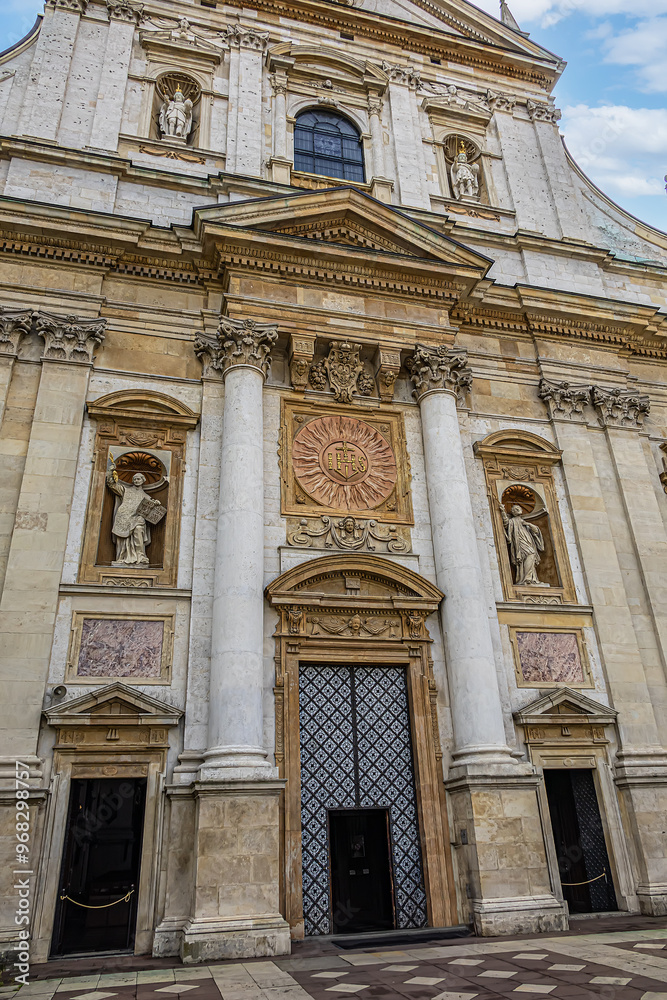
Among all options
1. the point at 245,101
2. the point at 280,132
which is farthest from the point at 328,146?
the point at 245,101

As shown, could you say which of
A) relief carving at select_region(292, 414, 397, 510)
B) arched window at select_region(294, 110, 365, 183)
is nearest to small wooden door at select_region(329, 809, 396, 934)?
relief carving at select_region(292, 414, 397, 510)

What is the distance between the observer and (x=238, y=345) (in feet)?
42.7

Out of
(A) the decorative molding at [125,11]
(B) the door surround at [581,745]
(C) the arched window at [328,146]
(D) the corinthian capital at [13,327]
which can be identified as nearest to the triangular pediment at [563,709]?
(B) the door surround at [581,745]

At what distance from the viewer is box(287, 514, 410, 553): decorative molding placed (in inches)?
493

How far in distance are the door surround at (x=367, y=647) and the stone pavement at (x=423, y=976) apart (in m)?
1.82

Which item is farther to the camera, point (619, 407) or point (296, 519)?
point (619, 407)

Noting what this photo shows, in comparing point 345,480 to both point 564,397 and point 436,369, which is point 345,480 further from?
point 564,397

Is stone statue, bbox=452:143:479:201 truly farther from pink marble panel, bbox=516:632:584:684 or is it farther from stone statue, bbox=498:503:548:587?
pink marble panel, bbox=516:632:584:684

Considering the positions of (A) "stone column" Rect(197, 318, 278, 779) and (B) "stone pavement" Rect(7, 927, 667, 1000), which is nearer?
(B) "stone pavement" Rect(7, 927, 667, 1000)

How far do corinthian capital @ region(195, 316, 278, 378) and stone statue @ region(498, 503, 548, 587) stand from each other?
5331 mm

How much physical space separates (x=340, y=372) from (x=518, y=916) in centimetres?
939

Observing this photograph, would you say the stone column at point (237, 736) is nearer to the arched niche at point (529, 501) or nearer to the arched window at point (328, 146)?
the arched niche at point (529, 501)

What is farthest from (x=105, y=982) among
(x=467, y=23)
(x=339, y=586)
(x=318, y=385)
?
(x=467, y=23)

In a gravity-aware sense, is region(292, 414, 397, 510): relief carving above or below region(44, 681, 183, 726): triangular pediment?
above
